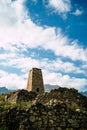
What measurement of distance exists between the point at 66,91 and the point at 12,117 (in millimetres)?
13230

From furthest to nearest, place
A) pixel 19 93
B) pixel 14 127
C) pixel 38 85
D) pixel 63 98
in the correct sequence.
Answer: pixel 38 85, pixel 19 93, pixel 63 98, pixel 14 127

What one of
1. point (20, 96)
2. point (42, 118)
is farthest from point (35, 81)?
point (42, 118)

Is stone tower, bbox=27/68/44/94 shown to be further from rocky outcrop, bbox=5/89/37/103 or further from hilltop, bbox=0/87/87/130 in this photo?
hilltop, bbox=0/87/87/130

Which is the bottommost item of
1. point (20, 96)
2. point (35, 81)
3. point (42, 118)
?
point (42, 118)

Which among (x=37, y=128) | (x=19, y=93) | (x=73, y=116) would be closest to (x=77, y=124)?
(x=73, y=116)

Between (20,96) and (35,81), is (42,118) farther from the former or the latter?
(35,81)

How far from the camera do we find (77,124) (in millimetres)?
12438

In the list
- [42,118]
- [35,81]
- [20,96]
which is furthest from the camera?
[35,81]

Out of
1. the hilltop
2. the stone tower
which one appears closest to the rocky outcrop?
the stone tower

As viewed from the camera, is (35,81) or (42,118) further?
(35,81)

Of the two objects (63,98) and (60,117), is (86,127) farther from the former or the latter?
(63,98)

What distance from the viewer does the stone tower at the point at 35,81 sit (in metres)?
41.7

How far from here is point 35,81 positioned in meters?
42.4

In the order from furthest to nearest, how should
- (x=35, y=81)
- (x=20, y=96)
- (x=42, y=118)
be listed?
(x=35, y=81), (x=20, y=96), (x=42, y=118)
